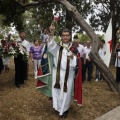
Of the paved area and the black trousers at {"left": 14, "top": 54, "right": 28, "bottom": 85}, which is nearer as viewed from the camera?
the paved area

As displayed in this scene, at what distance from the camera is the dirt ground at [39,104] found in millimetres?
6262

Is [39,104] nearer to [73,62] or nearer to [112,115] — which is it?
[73,62]

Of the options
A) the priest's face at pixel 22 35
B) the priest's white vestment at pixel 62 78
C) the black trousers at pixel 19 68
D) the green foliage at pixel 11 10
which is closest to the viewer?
the priest's white vestment at pixel 62 78

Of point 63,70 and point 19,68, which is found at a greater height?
point 63,70

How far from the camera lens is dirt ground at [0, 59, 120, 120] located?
6262 mm

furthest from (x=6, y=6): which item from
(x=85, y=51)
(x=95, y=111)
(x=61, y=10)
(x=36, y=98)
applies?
(x=61, y=10)

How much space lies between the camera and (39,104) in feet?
23.4

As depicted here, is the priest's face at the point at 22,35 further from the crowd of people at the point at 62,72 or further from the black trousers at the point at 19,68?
the crowd of people at the point at 62,72

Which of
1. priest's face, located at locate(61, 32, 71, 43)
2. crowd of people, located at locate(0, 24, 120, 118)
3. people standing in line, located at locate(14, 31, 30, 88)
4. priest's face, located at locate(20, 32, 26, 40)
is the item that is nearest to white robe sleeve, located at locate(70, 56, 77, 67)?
crowd of people, located at locate(0, 24, 120, 118)

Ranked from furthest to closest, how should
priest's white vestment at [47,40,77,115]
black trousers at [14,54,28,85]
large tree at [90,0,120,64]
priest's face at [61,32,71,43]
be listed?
large tree at [90,0,120,64]
black trousers at [14,54,28,85]
priest's white vestment at [47,40,77,115]
priest's face at [61,32,71,43]

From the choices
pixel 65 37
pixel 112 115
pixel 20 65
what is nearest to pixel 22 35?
pixel 20 65

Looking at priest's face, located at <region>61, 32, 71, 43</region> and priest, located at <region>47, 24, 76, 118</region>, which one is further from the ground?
priest's face, located at <region>61, 32, 71, 43</region>

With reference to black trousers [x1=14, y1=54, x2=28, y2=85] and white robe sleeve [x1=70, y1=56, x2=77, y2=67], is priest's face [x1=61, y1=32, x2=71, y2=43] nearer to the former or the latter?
white robe sleeve [x1=70, y1=56, x2=77, y2=67]

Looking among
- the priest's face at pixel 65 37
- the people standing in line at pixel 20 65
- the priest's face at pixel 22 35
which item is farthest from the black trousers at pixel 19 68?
the priest's face at pixel 65 37
